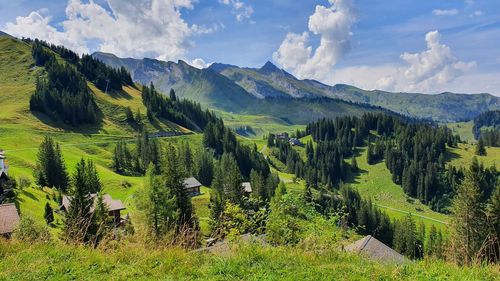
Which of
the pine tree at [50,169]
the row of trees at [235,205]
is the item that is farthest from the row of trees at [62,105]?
the pine tree at [50,169]

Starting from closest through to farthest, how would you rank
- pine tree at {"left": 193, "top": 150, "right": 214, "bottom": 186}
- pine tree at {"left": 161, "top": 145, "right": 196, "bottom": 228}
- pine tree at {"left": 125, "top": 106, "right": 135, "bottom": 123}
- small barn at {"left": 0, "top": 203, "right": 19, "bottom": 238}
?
1. small barn at {"left": 0, "top": 203, "right": 19, "bottom": 238}
2. pine tree at {"left": 161, "top": 145, "right": 196, "bottom": 228}
3. pine tree at {"left": 193, "top": 150, "right": 214, "bottom": 186}
4. pine tree at {"left": 125, "top": 106, "right": 135, "bottom": 123}

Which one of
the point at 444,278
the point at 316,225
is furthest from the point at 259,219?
the point at 444,278

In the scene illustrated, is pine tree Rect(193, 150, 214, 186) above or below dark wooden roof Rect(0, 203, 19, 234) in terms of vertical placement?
below

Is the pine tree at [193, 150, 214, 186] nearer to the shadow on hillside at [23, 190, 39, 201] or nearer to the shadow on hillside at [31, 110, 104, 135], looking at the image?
the shadow on hillside at [31, 110, 104, 135]

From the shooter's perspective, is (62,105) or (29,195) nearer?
(29,195)

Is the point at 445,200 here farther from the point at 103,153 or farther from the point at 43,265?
the point at 43,265

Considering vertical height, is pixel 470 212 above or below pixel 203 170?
above

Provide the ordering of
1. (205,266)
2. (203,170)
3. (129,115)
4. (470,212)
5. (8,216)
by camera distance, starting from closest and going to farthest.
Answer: (205,266) < (8,216) < (470,212) < (203,170) < (129,115)

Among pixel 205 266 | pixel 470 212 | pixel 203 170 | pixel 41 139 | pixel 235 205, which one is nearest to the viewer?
pixel 205 266

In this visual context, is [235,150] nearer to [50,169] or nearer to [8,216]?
[50,169]

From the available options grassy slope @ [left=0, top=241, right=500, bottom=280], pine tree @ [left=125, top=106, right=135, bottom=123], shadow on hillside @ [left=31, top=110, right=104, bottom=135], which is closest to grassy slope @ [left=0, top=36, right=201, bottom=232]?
shadow on hillside @ [left=31, top=110, right=104, bottom=135]

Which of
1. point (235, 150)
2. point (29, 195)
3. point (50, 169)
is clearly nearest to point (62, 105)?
point (235, 150)

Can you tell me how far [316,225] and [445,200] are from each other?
203006 millimetres

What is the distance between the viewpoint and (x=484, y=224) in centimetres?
4544
